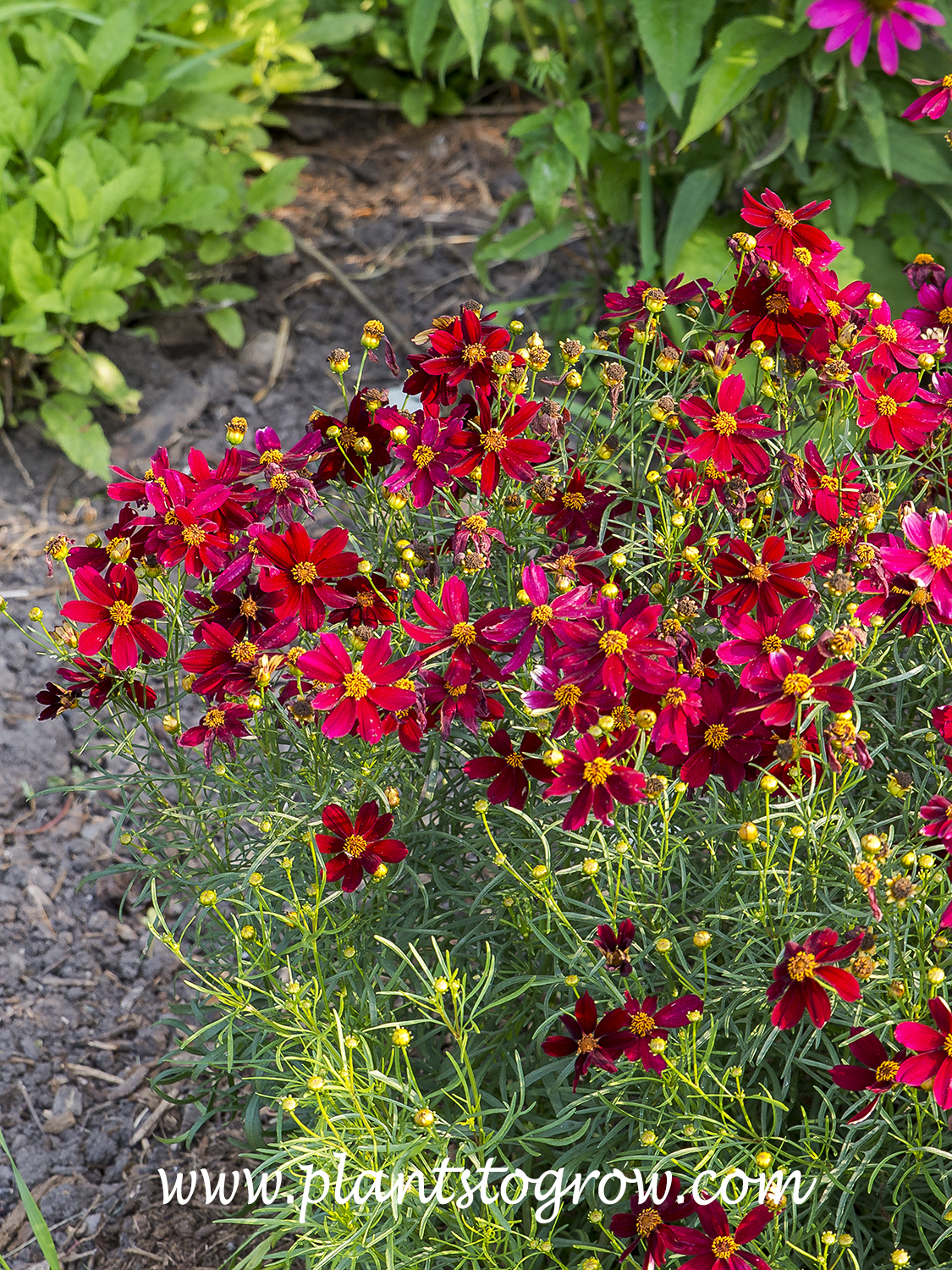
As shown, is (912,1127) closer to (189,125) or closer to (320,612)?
(320,612)

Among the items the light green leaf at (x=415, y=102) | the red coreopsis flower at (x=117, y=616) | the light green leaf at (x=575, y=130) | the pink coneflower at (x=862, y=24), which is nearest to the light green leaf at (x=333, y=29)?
the light green leaf at (x=415, y=102)

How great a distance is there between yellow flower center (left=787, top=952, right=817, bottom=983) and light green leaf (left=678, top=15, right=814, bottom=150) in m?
1.72

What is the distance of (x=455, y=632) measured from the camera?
3.49 feet

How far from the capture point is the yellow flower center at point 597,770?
0.96m

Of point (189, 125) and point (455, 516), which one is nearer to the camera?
point (455, 516)

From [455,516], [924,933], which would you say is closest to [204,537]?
[455,516]

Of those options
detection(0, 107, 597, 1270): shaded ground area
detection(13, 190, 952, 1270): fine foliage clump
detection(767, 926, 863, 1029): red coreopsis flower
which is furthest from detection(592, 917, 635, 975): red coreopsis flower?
detection(0, 107, 597, 1270): shaded ground area

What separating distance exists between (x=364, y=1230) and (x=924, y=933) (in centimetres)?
53

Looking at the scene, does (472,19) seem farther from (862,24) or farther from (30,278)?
(30,278)

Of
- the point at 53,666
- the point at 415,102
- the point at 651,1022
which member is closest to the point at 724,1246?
the point at 651,1022

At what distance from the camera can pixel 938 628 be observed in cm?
124

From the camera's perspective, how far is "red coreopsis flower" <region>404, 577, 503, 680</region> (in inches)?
41.4

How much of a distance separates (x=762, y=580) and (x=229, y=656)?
0.48 m

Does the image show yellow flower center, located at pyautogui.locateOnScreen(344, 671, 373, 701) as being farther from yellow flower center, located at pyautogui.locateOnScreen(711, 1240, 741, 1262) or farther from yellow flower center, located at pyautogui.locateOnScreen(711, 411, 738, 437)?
yellow flower center, located at pyautogui.locateOnScreen(711, 1240, 741, 1262)
